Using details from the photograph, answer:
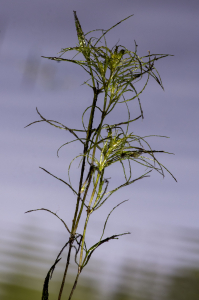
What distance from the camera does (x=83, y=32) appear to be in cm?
86

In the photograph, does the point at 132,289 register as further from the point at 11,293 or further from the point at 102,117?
the point at 102,117

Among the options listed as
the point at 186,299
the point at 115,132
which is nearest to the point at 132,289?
the point at 186,299

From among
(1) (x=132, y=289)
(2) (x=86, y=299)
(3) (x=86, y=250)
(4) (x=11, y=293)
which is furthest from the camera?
(1) (x=132, y=289)

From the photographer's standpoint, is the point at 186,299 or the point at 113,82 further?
the point at 186,299

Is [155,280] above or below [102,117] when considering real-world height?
below

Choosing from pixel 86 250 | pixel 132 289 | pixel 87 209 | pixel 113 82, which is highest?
pixel 113 82

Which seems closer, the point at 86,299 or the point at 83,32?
the point at 83,32

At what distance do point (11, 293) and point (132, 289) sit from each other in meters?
0.72

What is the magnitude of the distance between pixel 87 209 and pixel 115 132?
0.24 metres

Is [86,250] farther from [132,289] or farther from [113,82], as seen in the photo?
[132,289]

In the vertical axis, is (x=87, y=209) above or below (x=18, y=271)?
above

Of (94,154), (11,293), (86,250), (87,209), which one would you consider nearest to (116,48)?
(94,154)

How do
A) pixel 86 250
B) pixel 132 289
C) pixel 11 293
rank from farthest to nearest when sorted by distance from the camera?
pixel 132 289, pixel 11 293, pixel 86 250

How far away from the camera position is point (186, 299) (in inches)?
67.6
